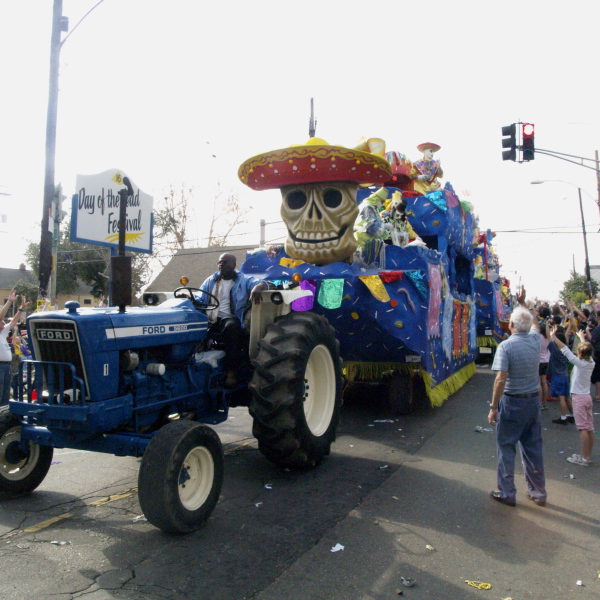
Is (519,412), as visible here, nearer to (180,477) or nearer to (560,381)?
(180,477)

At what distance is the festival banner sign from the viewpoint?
9062 millimetres

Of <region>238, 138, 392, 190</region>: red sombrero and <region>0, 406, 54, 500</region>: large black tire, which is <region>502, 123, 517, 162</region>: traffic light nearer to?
<region>238, 138, 392, 190</region>: red sombrero

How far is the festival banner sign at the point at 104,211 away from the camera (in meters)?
9.06

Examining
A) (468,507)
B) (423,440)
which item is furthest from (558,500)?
(423,440)

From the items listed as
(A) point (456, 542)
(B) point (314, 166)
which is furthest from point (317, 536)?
(B) point (314, 166)

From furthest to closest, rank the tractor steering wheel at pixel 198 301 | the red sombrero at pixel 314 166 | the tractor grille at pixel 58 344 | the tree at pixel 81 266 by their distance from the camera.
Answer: the tree at pixel 81 266 < the red sombrero at pixel 314 166 < the tractor steering wheel at pixel 198 301 < the tractor grille at pixel 58 344

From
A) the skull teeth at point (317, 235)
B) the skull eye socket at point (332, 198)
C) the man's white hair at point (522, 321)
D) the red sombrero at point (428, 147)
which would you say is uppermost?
the red sombrero at point (428, 147)

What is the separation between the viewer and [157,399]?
4.49m

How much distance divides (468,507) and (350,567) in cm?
148

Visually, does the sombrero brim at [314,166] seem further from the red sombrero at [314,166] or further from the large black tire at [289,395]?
the large black tire at [289,395]

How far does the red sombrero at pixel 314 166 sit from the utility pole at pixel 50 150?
472cm

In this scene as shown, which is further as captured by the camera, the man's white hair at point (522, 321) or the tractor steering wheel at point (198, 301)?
the tractor steering wheel at point (198, 301)

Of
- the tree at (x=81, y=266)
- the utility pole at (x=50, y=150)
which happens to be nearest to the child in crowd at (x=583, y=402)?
the utility pole at (x=50, y=150)

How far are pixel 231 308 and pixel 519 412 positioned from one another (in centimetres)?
283
